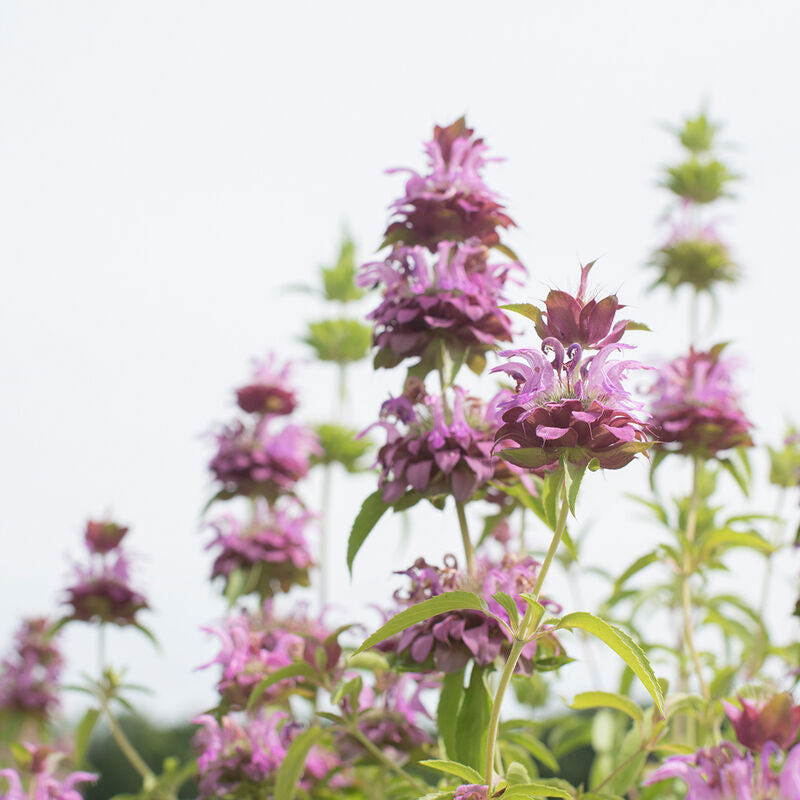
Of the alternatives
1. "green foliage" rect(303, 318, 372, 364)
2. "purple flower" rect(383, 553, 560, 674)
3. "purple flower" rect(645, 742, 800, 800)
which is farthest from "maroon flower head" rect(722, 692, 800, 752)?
"green foliage" rect(303, 318, 372, 364)

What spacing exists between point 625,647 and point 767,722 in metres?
0.61

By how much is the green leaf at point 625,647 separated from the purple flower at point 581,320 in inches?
16.0

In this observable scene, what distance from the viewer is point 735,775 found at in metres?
1.67

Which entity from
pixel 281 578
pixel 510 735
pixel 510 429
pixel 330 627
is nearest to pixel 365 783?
pixel 330 627

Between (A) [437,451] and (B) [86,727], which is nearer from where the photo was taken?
(A) [437,451]

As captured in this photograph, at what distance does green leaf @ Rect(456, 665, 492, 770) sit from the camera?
171 cm

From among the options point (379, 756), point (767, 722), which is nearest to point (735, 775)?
point (767, 722)

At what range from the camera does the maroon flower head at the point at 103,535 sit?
11.2 feet

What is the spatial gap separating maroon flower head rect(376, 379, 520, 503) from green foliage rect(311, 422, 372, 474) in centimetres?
175

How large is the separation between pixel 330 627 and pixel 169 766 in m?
0.65

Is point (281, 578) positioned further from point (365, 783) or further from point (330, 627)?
point (365, 783)

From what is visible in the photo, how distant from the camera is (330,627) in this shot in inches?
113

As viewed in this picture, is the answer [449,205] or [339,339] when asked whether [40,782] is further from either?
[339,339]

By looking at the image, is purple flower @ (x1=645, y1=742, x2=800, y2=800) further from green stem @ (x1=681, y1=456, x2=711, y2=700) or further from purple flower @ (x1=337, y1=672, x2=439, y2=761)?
purple flower @ (x1=337, y1=672, x2=439, y2=761)
